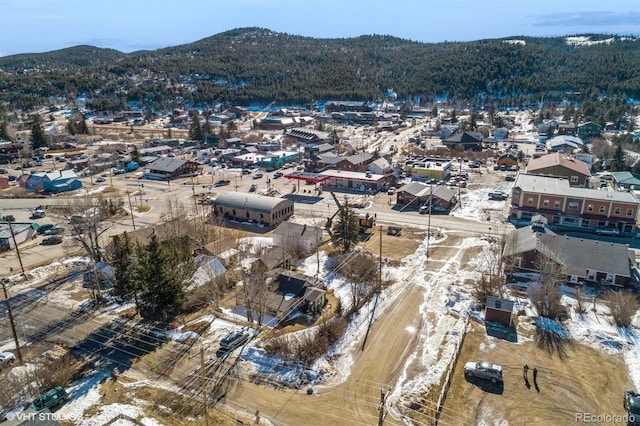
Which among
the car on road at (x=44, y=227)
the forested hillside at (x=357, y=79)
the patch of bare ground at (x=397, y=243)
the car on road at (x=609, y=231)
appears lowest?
the car on road at (x=609, y=231)

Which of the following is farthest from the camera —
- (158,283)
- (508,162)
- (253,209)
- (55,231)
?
(508,162)

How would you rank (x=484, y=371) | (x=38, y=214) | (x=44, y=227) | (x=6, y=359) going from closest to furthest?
(x=484, y=371), (x=6, y=359), (x=44, y=227), (x=38, y=214)

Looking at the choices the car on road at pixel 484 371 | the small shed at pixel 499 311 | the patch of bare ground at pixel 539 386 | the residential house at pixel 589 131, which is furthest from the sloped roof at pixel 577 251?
the residential house at pixel 589 131

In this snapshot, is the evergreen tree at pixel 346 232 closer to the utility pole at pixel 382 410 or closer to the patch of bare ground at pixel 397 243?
the patch of bare ground at pixel 397 243

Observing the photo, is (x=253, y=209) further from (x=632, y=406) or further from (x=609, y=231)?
(x=609, y=231)

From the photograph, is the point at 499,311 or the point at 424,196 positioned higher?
the point at 424,196

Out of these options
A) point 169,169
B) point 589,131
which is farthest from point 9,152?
point 589,131
